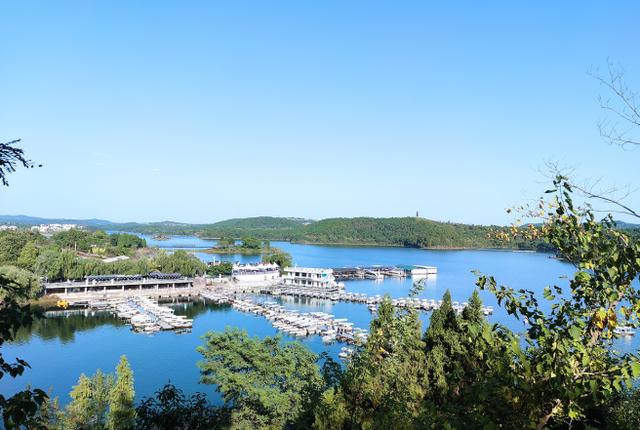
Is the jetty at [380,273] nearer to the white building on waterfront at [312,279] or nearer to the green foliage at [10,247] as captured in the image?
the white building on waterfront at [312,279]

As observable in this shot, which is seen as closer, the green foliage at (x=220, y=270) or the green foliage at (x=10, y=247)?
the green foliage at (x=10, y=247)

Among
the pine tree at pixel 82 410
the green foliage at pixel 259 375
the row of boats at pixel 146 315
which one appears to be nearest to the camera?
the green foliage at pixel 259 375

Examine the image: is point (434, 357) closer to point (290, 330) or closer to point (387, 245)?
point (290, 330)

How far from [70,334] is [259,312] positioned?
8.58 metres

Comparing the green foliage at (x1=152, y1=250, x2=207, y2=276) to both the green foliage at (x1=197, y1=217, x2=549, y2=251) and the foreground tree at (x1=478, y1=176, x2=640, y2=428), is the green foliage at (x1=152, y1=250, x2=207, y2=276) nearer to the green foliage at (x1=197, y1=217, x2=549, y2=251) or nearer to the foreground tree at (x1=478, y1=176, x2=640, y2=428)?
the foreground tree at (x1=478, y1=176, x2=640, y2=428)

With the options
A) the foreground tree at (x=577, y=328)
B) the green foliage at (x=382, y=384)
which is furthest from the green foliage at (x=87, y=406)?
the foreground tree at (x=577, y=328)

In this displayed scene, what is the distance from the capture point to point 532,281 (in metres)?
35.5

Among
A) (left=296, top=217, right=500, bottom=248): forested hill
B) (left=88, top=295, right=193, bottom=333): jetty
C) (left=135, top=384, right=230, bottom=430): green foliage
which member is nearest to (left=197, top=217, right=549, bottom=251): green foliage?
(left=296, top=217, right=500, bottom=248): forested hill

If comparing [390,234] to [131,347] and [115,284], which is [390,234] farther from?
[131,347]

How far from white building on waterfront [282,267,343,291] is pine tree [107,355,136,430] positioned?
23.2m

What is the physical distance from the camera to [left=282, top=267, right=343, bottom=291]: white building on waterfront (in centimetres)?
3081

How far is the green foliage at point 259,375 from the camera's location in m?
6.97

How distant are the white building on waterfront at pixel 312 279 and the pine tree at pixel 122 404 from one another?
23230mm

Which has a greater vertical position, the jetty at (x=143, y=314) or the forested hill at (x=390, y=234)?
the forested hill at (x=390, y=234)
